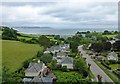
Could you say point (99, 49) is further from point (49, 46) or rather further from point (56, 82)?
point (56, 82)

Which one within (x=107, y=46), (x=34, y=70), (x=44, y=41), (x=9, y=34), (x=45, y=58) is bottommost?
(x=34, y=70)

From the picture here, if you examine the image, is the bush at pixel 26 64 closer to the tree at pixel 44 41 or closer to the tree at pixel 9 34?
the tree at pixel 9 34

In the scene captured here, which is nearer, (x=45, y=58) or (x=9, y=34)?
(x=45, y=58)

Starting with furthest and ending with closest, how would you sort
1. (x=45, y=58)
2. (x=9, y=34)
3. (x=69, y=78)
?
(x=9, y=34), (x=45, y=58), (x=69, y=78)

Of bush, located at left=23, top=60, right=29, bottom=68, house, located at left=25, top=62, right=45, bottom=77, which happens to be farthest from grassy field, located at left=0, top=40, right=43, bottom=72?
house, located at left=25, top=62, right=45, bottom=77

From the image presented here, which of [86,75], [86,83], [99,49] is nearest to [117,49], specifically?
[99,49]

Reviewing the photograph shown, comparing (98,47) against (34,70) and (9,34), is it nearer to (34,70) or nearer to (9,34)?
(9,34)

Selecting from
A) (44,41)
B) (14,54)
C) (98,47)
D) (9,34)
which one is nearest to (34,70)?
(14,54)

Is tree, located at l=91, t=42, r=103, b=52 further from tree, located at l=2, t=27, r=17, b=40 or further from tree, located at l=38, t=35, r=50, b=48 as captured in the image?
tree, located at l=2, t=27, r=17, b=40

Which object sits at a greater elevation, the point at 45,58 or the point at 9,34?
the point at 9,34
